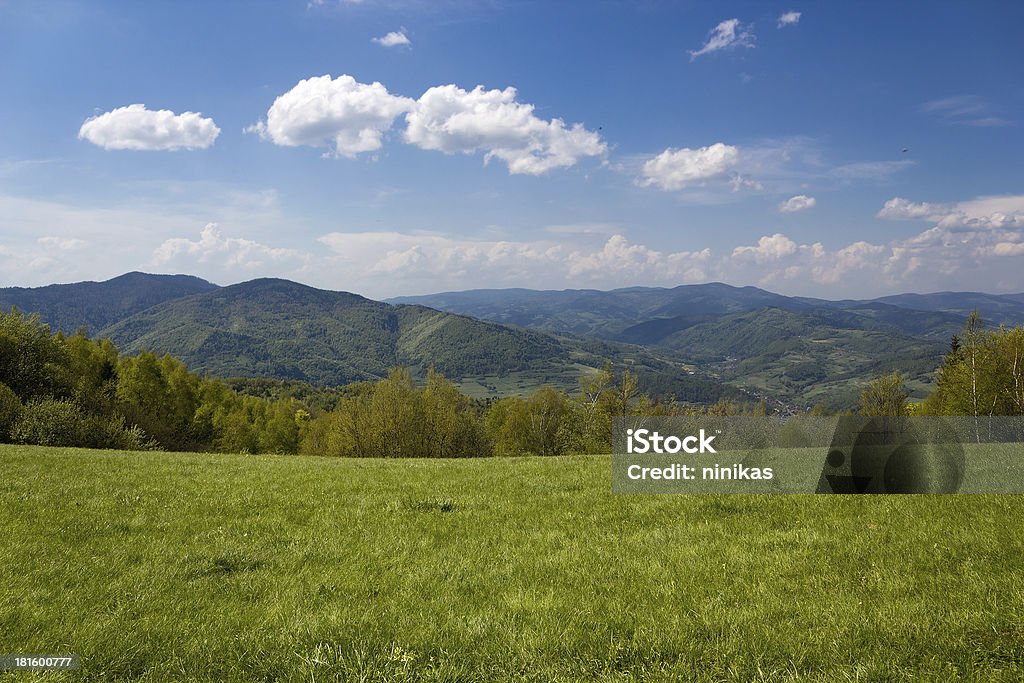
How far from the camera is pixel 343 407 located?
9088 cm

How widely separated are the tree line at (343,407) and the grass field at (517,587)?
44079 mm

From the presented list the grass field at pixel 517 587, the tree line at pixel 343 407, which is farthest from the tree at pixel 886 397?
the grass field at pixel 517 587

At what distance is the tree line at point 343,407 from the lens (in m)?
52.8

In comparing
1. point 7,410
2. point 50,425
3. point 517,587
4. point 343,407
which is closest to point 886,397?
point 343,407

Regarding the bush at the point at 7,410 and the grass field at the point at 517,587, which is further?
the bush at the point at 7,410

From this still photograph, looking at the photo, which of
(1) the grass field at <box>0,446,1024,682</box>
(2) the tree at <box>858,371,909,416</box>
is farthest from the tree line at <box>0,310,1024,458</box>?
(1) the grass field at <box>0,446,1024,682</box>

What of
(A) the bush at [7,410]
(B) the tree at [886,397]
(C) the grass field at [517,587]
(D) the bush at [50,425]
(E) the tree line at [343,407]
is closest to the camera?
(C) the grass field at [517,587]

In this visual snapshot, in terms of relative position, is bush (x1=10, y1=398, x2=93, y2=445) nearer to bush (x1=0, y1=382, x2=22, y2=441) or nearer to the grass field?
bush (x1=0, y1=382, x2=22, y2=441)

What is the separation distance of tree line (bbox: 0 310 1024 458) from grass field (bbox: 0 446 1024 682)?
4408 centimetres

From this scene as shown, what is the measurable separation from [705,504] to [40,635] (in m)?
12.7

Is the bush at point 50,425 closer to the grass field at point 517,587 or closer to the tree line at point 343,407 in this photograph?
the tree line at point 343,407

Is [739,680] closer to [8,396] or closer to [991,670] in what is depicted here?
[991,670]

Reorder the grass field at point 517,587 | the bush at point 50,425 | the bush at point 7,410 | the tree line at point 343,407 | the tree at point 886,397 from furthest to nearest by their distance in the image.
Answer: the tree at point 886,397
the tree line at point 343,407
the bush at point 7,410
the bush at point 50,425
the grass field at point 517,587

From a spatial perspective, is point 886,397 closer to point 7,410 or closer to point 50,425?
point 50,425
